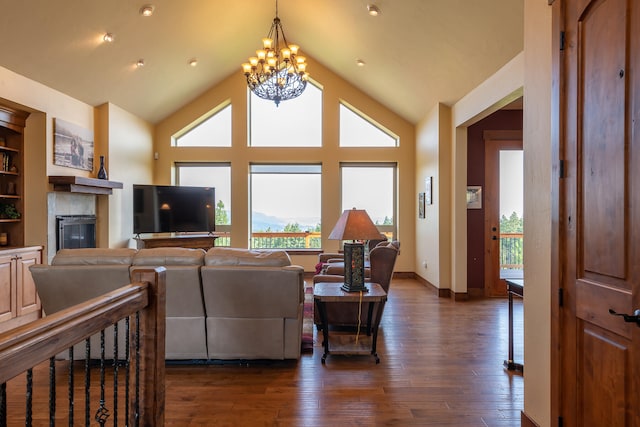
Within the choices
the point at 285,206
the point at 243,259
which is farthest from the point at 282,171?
the point at 243,259

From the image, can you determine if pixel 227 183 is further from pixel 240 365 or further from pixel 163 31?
pixel 240 365

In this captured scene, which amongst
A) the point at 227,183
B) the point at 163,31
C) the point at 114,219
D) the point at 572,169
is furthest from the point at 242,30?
the point at 572,169

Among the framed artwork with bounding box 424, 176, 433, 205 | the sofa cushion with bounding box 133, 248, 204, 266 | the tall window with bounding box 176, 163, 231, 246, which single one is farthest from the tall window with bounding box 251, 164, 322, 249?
the sofa cushion with bounding box 133, 248, 204, 266

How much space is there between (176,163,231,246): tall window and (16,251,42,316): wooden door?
3208mm

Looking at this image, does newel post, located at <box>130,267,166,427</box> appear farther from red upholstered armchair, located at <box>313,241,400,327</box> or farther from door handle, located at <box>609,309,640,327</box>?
red upholstered armchair, located at <box>313,241,400,327</box>

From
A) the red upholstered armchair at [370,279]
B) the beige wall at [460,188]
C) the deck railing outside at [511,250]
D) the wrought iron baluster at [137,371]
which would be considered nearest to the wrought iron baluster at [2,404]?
the wrought iron baluster at [137,371]

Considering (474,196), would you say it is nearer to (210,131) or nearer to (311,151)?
(311,151)

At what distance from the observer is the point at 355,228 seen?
316 centimetres

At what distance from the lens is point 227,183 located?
7.29 meters

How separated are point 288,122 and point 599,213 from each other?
20.7 ft

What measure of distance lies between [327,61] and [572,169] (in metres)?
5.84

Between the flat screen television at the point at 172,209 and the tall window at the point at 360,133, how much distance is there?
2.89 m

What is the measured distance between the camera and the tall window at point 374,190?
7.36m

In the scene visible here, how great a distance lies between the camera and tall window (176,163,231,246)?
7.25 m
